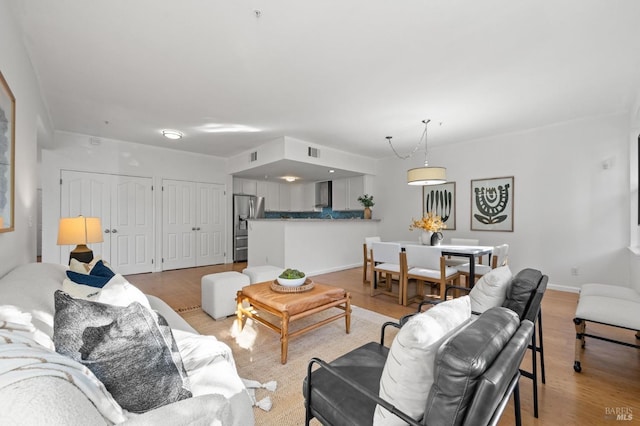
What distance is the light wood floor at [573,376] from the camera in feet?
5.43

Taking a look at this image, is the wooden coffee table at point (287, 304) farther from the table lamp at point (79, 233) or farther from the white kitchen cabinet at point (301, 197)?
the white kitchen cabinet at point (301, 197)

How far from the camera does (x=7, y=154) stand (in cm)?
176

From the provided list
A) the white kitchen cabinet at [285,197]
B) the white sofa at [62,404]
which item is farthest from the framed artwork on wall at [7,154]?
the white kitchen cabinet at [285,197]

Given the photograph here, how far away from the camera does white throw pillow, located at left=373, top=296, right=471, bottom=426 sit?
0.91 metres

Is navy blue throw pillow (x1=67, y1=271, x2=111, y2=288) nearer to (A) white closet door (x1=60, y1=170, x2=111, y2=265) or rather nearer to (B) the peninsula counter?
(B) the peninsula counter

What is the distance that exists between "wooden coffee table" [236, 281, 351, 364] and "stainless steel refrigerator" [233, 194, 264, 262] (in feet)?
14.0

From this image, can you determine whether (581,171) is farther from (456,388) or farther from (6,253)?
(6,253)

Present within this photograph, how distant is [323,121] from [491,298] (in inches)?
126

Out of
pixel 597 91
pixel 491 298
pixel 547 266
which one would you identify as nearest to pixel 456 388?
pixel 491 298

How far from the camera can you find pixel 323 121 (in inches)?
161

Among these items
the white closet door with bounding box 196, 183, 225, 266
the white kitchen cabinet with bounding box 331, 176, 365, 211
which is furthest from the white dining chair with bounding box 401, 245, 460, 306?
the white closet door with bounding box 196, 183, 225, 266

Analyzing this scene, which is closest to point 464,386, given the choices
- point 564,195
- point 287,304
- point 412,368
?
point 412,368

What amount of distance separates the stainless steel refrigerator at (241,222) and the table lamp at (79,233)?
12.9ft

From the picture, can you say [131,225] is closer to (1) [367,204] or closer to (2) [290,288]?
(2) [290,288]
